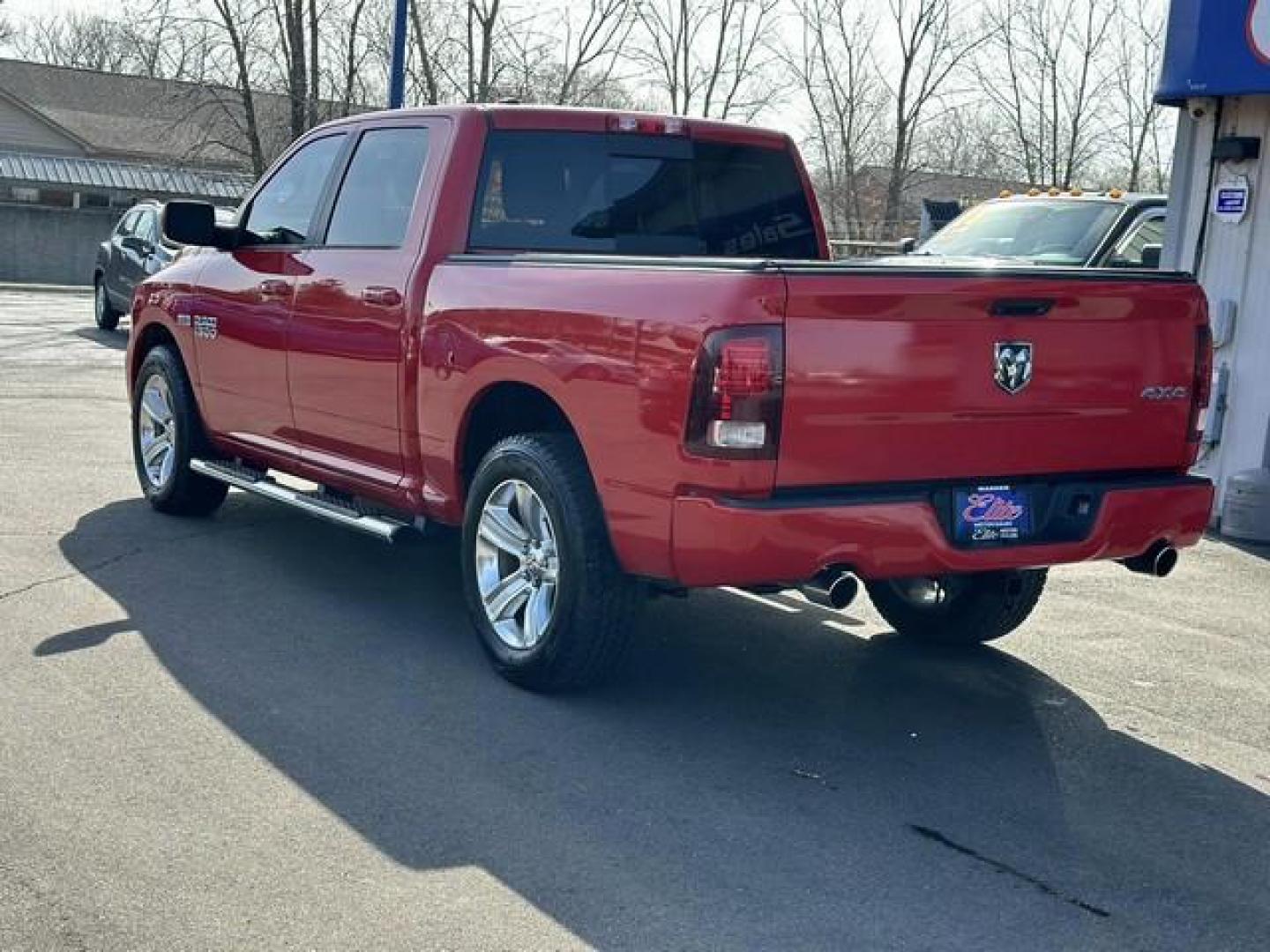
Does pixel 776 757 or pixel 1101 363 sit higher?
pixel 1101 363

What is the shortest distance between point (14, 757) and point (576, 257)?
231 cm

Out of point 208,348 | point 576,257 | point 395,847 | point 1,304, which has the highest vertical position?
point 576,257

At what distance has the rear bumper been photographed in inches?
178

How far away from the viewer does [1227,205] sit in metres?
9.86

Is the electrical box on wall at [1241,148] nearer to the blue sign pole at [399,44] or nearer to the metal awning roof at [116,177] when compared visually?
the blue sign pole at [399,44]

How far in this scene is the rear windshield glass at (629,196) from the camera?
20.2ft

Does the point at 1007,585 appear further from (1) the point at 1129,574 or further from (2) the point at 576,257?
(1) the point at 1129,574

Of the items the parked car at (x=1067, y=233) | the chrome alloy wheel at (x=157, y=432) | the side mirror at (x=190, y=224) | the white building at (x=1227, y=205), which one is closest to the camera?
the side mirror at (x=190, y=224)

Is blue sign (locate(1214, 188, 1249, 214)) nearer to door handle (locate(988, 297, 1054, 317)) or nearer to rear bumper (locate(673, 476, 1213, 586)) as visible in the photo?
rear bumper (locate(673, 476, 1213, 586))

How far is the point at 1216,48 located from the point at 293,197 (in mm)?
5628

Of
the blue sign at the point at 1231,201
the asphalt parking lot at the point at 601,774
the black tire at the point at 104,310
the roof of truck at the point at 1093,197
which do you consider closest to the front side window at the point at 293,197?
the asphalt parking lot at the point at 601,774

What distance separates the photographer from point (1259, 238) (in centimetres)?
973

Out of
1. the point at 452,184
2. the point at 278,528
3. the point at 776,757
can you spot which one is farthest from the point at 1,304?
the point at 776,757

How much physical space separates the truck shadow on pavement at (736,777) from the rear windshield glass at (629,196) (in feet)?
5.09
